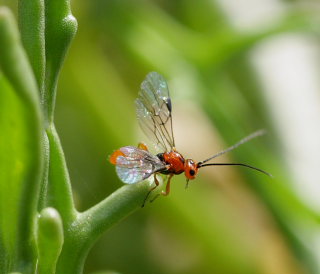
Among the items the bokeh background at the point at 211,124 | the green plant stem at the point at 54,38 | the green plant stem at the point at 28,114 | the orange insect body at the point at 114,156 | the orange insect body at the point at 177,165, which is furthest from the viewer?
the bokeh background at the point at 211,124

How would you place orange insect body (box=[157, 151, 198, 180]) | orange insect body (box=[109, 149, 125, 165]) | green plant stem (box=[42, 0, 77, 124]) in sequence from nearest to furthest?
green plant stem (box=[42, 0, 77, 124]) → orange insect body (box=[109, 149, 125, 165]) → orange insect body (box=[157, 151, 198, 180])

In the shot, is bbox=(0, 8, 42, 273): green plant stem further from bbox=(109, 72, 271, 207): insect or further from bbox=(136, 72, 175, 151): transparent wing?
bbox=(136, 72, 175, 151): transparent wing

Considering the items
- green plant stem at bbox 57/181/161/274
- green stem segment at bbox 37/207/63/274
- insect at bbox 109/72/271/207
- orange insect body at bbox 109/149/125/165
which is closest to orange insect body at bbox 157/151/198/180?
insect at bbox 109/72/271/207

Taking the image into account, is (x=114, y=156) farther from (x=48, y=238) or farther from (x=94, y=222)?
(x=48, y=238)

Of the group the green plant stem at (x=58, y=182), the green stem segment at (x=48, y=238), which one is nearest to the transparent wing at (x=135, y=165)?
the green plant stem at (x=58, y=182)

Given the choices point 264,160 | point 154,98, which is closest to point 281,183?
point 264,160

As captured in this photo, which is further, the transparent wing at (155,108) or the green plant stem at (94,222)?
the transparent wing at (155,108)

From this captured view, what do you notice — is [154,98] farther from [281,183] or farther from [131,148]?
[281,183]

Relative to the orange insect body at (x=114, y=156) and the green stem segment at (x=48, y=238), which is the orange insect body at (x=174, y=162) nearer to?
the orange insect body at (x=114, y=156)
